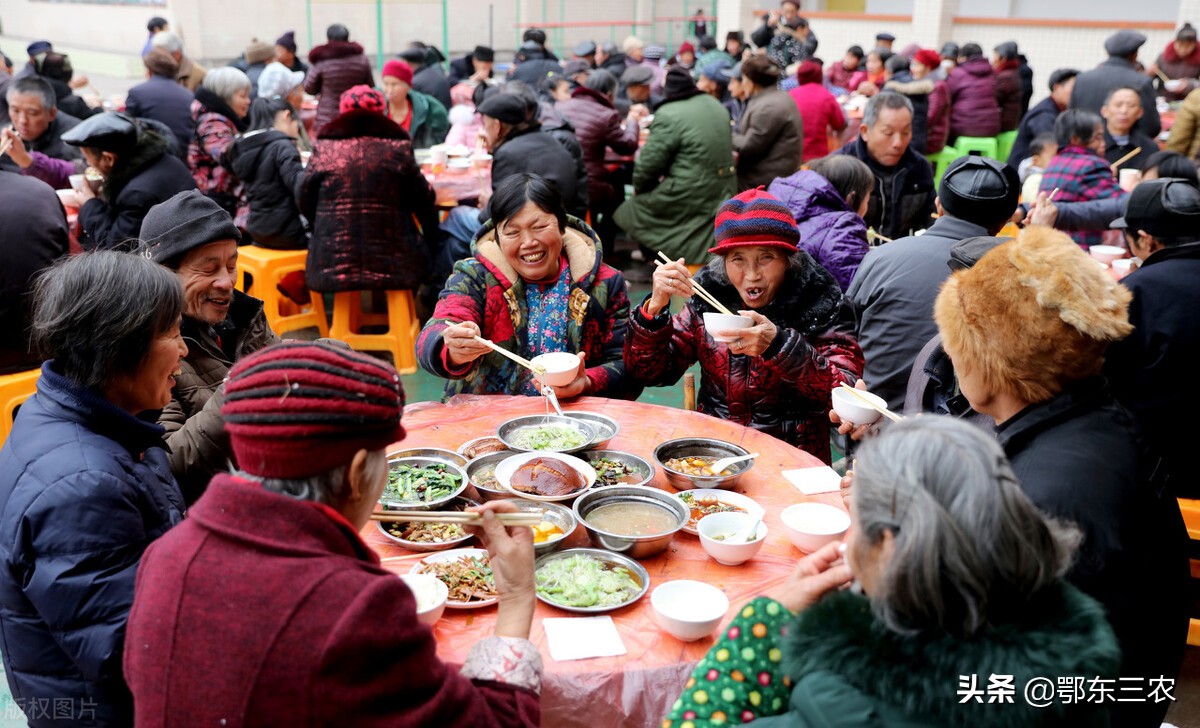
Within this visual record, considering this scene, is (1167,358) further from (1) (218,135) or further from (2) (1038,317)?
(1) (218,135)

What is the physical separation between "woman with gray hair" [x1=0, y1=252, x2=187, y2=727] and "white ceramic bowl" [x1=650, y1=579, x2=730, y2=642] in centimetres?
113

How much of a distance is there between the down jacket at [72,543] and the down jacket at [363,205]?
3.80 metres

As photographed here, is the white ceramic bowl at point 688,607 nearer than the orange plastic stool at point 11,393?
Yes

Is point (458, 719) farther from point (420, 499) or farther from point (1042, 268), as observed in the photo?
point (1042, 268)

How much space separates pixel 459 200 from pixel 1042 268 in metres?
5.15

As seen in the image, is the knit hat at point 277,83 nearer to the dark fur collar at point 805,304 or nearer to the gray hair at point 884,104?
the gray hair at point 884,104

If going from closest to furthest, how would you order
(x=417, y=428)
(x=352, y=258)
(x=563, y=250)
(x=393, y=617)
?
(x=393, y=617)
(x=417, y=428)
(x=563, y=250)
(x=352, y=258)

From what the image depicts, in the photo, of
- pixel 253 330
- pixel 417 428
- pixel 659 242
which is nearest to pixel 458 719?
pixel 417 428

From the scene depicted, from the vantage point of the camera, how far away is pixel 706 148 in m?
7.40

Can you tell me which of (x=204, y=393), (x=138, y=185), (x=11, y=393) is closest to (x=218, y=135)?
(x=138, y=185)

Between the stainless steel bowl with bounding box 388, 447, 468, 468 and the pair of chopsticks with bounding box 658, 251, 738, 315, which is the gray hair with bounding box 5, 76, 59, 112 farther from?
the pair of chopsticks with bounding box 658, 251, 738, 315

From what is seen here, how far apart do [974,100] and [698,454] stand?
8437 mm

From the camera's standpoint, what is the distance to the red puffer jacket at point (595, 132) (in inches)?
309

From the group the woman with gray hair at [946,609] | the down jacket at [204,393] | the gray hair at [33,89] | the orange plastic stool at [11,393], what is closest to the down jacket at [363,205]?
the orange plastic stool at [11,393]
